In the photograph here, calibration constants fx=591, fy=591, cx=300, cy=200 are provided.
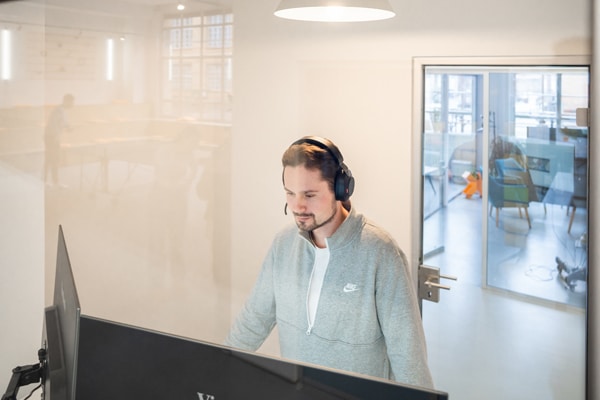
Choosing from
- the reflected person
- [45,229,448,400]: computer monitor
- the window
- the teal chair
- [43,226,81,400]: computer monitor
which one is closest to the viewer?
[45,229,448,400]: computer monitor

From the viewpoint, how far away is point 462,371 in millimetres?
1908

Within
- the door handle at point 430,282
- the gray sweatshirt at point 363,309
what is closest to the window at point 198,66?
the gray sweatshirt at point 363,309

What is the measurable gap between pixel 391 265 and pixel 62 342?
981 mm

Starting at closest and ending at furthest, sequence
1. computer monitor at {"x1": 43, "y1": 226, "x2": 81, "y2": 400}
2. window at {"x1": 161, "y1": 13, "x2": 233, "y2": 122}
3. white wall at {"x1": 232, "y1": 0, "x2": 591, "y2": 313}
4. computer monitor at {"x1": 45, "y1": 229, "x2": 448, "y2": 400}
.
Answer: computer monitor at {"x1": 45, "y1": 229, "x2": 448, "y2": 400} < computer monitor at {"x1": 43, "y1": 226, "x2": 81, "y2": 400} < white wall at {"x1": 232, "y1": 0, "x2": 591, "y2": 313} < window at {"x1": 161, "y1": 13, "x2": 233, "y2": 122}

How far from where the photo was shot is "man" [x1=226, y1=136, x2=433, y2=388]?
1.87 metres

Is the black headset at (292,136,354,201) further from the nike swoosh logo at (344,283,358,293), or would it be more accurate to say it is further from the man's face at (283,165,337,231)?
the nike swoosh logo at (344,283,358,293)

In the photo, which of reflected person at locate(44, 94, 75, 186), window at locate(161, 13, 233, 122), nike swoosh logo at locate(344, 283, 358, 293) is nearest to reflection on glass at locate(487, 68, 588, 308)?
nike swoosh logo at locate(344, 283, 358, 293)

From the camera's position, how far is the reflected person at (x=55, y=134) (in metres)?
2.55

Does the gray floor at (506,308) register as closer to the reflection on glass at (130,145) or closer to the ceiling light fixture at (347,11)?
the ceiling light fixture at (347,11)

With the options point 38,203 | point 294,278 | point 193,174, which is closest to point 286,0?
point 193,174

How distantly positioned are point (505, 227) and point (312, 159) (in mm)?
648

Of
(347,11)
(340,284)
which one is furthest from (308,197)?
(347,11)

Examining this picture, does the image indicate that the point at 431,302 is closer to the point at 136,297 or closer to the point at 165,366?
the point at 165,366

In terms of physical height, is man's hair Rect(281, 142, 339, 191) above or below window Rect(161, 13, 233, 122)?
below
